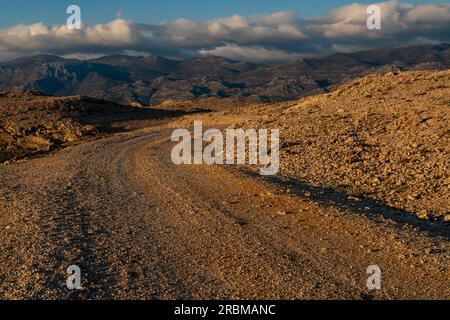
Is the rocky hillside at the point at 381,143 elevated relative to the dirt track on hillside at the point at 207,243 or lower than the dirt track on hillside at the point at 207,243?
elevated

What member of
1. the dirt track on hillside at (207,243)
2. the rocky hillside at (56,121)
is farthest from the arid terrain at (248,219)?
the rocky hillside at (56,121)

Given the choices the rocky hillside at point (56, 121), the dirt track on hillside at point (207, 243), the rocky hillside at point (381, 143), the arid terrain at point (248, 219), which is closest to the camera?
the dirt track on hillside at point (207, 243)

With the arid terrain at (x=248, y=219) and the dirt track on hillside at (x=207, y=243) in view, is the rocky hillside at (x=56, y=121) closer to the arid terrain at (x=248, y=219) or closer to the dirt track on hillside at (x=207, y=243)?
the arid terrain at (x=248, y=219)

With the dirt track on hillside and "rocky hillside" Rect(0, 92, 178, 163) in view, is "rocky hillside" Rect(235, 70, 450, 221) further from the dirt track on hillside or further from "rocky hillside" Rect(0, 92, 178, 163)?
"rocky hillside" Rect(0, 92, 178, 163)

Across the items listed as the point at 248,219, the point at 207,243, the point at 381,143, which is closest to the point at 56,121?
the point at 381,143

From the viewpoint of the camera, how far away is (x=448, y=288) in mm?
9383

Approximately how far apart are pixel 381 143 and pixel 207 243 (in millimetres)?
14078

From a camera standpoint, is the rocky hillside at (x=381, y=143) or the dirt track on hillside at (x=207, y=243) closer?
the dirt track on hillside at (x=207, y=243)

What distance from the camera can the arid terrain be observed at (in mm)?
9742

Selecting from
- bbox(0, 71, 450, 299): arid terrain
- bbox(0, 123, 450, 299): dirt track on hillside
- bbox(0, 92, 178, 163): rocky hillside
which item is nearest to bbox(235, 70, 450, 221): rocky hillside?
bbox(0, 71, 450, 299): arid terrain

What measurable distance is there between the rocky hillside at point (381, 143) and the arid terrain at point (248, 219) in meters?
0.09

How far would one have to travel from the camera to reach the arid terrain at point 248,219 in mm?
9742
